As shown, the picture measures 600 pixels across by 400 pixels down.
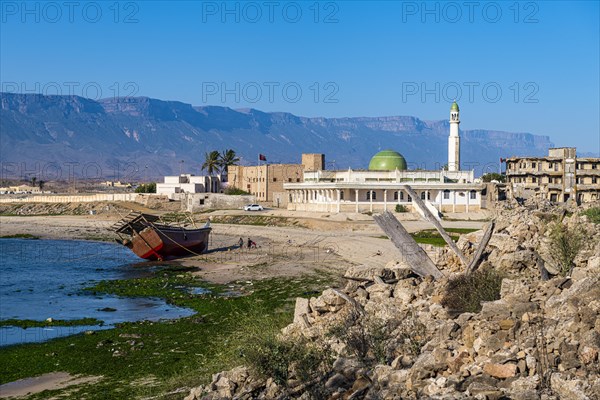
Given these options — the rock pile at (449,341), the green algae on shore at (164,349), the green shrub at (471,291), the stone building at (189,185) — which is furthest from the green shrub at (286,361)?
the stone building at (189,185)

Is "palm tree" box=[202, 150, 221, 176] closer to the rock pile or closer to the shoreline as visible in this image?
the shoreline

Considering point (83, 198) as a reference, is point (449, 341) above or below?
below

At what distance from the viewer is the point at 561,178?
87250 millimetres

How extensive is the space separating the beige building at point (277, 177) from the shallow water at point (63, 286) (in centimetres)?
3290

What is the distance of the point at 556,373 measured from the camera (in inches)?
460

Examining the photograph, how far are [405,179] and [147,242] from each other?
32.7m

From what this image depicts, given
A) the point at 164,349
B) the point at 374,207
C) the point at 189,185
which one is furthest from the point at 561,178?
the point at 164,349

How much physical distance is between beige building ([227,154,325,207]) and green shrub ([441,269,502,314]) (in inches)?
3019

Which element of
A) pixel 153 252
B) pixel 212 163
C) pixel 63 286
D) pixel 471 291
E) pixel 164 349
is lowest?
pixel 63 286

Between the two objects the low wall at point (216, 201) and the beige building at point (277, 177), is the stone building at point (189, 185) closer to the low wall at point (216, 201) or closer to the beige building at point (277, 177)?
the beige building at point (277, 177)

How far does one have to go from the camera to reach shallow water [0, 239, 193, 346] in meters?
30.5

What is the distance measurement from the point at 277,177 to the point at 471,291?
84.0 metres

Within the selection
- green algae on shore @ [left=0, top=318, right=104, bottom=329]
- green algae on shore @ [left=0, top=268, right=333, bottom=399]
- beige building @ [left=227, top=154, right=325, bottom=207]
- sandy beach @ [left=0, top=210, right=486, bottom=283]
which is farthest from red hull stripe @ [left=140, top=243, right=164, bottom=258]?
beige building @ [left=227, top=154, right=325, bottom=207]

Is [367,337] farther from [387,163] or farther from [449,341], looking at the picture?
[387,163]
